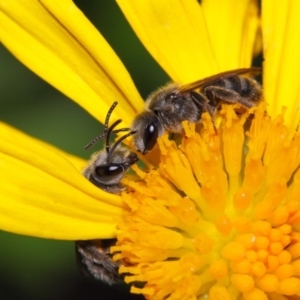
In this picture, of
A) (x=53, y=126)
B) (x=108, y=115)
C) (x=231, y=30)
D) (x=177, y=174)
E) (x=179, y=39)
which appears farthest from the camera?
(x=53, y=126)

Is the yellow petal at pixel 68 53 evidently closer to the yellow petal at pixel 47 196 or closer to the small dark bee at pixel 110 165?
the small dark bee at pixel 110 165

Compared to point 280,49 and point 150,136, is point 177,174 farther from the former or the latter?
point 280,49

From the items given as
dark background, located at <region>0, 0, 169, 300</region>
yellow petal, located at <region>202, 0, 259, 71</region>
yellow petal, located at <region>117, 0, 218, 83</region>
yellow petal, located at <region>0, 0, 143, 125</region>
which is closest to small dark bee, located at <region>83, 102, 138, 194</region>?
yellow petal, located at <region>0, 0, 143, 125</region>

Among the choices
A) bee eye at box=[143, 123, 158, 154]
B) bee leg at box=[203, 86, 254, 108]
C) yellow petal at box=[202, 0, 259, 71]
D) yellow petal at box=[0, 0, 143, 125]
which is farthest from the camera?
yellow petal at box=[202, 0, 259, 71]

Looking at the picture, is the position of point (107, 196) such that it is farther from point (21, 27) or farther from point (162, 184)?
point (21, 27)

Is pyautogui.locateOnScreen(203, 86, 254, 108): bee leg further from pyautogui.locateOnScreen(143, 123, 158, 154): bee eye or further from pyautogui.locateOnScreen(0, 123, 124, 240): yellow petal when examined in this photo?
pyautogui.locateOnScreen(0, 123, 124, 240): yellow petal

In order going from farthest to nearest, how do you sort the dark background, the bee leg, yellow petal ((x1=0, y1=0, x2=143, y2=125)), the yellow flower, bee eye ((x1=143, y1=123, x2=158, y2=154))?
1. the dark background
2. yellow petal ((x1=0, y1=0, x2=143, y2=125))
3. the bee leg
4. bee eye ((x1=143, y1=123, x2=158, y2=154))
5. the yellow flower

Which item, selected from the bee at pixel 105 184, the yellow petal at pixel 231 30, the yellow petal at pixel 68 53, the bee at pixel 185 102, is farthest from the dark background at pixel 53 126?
the bee at pixel 185 102

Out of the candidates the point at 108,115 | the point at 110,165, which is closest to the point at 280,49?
the point at 108,115
